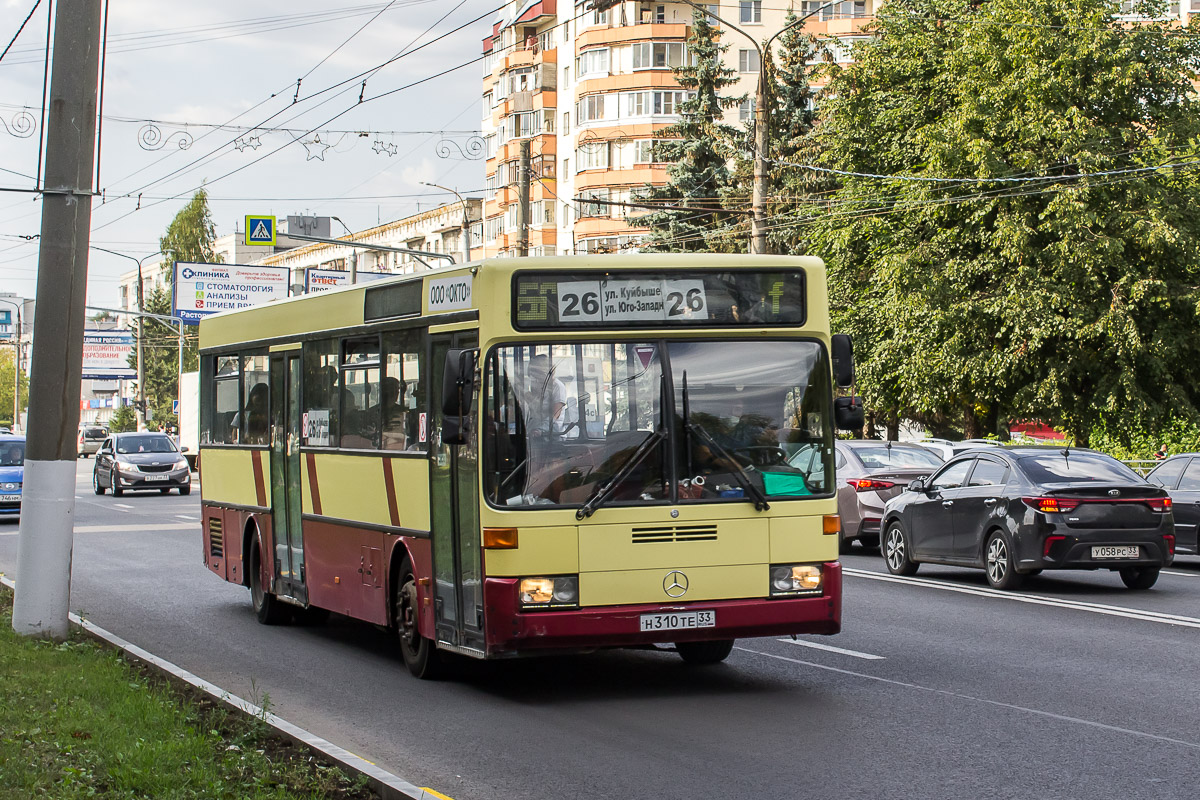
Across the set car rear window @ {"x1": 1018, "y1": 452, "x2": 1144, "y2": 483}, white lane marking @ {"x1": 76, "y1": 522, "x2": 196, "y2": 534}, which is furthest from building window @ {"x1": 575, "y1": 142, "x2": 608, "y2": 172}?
car rear window @ {"x1": 1018, "y1": 452, "x2": 1144, "y2": 483}

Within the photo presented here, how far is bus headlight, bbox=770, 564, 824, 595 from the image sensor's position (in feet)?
32.6

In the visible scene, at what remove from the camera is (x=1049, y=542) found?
1664cm

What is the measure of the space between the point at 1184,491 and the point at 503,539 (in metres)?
14.3

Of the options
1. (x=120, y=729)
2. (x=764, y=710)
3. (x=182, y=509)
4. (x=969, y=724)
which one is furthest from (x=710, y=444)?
(x=182, y=509)

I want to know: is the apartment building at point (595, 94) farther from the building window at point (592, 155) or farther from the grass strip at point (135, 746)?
the grass strip at point (135, 746)

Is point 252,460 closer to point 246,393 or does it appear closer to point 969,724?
point 246,393

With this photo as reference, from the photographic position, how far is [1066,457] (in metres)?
17.6

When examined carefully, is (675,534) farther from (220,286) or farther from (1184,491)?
(220,286)

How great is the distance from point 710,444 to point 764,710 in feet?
5.15

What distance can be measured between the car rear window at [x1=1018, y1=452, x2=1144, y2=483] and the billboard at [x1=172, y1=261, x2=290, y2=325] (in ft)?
147

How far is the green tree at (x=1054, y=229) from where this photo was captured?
122ft

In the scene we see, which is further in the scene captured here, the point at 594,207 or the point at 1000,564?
the point at 594,207

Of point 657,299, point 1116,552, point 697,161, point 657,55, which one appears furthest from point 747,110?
point 657,299

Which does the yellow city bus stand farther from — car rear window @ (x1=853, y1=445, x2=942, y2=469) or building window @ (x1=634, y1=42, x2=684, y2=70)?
building window @ (x1=634, y1=42, x2=684, y2=70)
